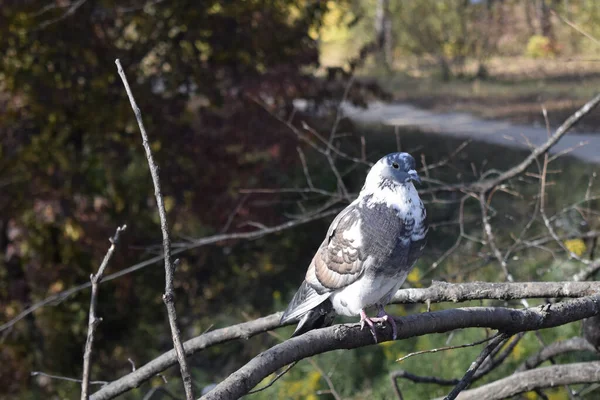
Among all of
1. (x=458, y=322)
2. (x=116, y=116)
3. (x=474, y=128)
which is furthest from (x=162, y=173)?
(x=474, y=128)

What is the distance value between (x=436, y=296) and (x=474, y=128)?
Answer: 9326 mm

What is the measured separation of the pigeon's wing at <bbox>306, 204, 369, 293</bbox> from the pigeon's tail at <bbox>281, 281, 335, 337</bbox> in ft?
0.08

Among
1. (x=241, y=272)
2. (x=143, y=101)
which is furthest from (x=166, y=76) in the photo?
(x=241, y=272)

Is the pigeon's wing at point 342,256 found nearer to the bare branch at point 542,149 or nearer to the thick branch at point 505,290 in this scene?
the thick branch at point 505,290

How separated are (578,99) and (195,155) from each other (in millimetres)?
8811

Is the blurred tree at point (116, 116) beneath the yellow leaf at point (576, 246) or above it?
above

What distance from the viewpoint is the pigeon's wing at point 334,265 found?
2500 mm

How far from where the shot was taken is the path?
30.1ft

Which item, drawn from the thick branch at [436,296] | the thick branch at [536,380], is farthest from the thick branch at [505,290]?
the thick branch at [536,380]

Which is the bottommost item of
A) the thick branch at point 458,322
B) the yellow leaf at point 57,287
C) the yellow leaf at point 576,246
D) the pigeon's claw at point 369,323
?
the yellow leaf at point 57,287

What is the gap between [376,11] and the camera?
2000cm

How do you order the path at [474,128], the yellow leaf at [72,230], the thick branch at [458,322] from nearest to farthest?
1. the thick branch at [458,322]
2. the yellow leaf at [72,230]
3. the path at [474,128]

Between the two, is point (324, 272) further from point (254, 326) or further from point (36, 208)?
point (36, 208)

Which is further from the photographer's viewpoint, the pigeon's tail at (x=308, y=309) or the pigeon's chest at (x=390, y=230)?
the pigeon's tail at (x=308, y=309)
